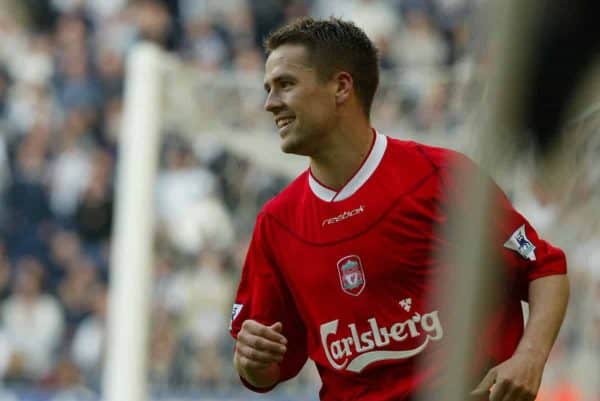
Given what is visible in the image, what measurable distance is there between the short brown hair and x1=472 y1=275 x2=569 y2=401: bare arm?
2.74 feet

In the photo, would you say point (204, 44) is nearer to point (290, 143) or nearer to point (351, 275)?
point (290, 143)

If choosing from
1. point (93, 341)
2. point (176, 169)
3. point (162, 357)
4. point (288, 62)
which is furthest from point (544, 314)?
point (93, 341)

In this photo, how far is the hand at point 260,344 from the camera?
3178 mm

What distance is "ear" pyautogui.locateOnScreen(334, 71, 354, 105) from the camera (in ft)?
12.0

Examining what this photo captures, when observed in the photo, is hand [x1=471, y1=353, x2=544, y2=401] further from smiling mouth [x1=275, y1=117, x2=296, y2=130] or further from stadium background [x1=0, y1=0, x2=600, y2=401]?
smiling mouth [x1=275, y1=117, x2=296, y2=130]

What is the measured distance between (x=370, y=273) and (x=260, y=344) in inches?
14.8

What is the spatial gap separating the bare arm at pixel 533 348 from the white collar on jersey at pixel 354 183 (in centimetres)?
58

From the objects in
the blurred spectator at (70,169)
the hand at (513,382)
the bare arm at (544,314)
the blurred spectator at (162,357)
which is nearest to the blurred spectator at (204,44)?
the blurred spectator at (70,169)

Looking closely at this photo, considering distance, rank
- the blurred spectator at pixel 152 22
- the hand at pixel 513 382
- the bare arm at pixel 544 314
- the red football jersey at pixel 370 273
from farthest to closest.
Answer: the blurred spectator at pixel 152 22 < the red football jersey at pixel 370 273 < the bare arm at pixel 544 314 < the hand at pixel 513 382

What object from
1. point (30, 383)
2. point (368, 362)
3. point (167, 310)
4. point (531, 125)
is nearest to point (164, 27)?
point (30, 383)

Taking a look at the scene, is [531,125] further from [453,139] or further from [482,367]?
[453,139]

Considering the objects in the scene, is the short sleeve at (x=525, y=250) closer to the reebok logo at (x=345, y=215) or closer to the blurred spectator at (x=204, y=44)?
the reebok logo at (x=345, y=215)

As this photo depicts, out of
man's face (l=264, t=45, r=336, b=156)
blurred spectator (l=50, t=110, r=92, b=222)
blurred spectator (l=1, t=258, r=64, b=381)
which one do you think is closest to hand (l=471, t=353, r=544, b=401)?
man's face (l=264, t=45, r=336, b=156)

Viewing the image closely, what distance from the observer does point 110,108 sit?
38.1 feet
